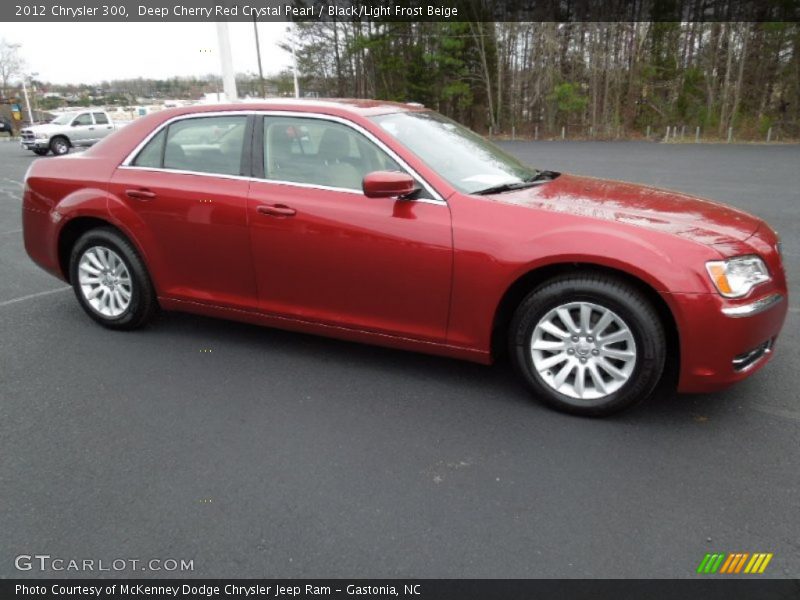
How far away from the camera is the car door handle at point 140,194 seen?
4.21 metres

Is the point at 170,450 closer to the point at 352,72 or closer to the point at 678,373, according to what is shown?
the point at 678,373

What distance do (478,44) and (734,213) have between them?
1653 inches

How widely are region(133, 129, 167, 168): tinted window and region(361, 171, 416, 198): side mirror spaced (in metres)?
1.80

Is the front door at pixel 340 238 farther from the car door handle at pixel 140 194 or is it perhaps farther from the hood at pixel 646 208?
the car door handle at pixel 140 194

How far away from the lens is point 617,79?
37.9 metres

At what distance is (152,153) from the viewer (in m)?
4.36

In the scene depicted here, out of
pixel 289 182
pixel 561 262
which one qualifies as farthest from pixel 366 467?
pixel 289 182

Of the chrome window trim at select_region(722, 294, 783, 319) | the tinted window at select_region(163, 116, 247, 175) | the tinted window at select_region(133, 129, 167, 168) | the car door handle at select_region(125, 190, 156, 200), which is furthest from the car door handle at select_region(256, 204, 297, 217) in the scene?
the chrome window trim at select_region(722, 294, 783, 319)

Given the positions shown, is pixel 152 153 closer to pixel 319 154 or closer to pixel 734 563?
pixel 319 154

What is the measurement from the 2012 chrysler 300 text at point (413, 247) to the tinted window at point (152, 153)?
0.05ft

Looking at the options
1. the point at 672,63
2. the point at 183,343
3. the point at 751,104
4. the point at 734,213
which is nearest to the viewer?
the point at 734,213

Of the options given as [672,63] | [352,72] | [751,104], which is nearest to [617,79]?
[672,63]

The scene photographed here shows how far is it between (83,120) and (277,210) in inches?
1017

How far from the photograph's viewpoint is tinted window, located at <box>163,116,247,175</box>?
160 inches
